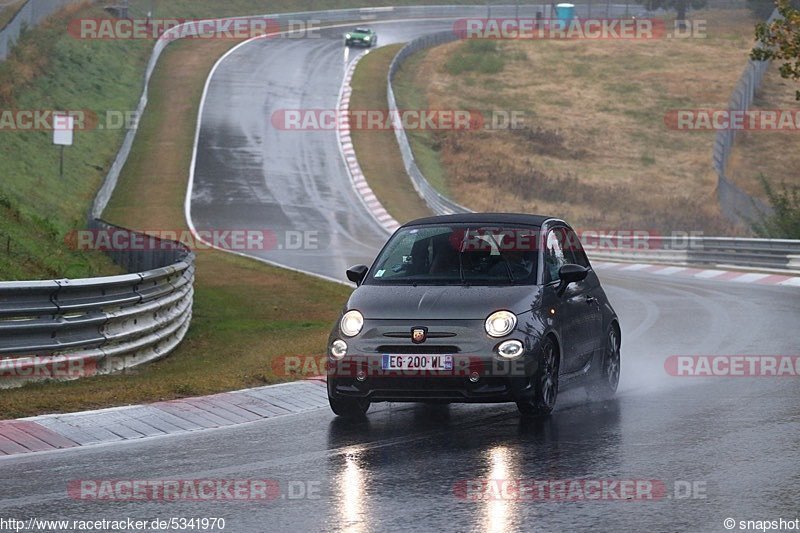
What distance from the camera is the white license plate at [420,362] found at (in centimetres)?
976

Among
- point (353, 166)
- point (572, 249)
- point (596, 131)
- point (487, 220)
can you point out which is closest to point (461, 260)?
point (487, 220)

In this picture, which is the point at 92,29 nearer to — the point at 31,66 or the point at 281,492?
the point at 31,66

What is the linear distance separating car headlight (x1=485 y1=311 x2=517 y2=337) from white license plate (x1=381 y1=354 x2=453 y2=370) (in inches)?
15.3

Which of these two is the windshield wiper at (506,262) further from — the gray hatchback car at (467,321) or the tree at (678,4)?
the tree at (678,4)

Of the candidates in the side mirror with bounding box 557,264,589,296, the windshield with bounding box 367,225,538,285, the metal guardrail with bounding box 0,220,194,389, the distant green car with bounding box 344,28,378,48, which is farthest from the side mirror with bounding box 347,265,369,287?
the distant green car with bounding box 344,28,378,48

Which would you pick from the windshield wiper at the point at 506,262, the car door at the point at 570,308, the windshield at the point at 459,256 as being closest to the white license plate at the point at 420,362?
the windshield at the point at 459,256

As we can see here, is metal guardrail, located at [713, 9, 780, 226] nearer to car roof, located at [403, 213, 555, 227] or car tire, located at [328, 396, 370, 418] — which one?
car roof, located at [403, 213, 555, 227]

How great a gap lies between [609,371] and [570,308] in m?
1.27

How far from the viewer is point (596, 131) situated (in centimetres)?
6284

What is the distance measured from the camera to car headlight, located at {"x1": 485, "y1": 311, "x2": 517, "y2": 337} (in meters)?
9.86

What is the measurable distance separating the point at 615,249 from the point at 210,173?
55.6 ft

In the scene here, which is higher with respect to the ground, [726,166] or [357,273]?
[357,273]

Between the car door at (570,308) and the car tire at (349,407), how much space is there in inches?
67.3

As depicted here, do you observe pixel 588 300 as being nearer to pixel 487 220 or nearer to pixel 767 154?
pixel 487 220
